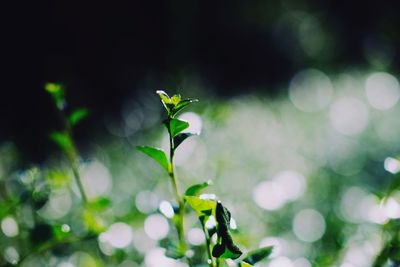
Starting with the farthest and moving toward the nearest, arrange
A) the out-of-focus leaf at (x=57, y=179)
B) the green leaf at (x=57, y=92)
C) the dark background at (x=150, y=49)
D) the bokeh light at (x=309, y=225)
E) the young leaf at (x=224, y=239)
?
the dark background at (x=150, y=49), the bokeh light at (x=309, y=225), the out-of-focus leaf at (x=57, y=179), the green leaf at (x=57, y=92), the young leaf at (x=224, y=239)

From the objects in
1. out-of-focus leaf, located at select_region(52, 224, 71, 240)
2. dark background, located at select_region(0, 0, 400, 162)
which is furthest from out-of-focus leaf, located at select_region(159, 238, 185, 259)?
dark background, located at select_region(0, 0, 400, 162)

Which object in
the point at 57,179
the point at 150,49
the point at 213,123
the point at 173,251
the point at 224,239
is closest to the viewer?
the point at 224,239

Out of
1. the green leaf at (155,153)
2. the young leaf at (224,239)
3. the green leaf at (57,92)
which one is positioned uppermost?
the green leaf at (57,92)

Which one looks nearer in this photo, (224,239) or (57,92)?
(224,239)

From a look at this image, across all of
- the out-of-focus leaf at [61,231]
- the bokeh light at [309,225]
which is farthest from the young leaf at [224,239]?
the bokeh light at [309,225]

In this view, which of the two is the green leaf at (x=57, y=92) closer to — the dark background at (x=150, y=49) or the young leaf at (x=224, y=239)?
the young leaf at (x=224, y=239)

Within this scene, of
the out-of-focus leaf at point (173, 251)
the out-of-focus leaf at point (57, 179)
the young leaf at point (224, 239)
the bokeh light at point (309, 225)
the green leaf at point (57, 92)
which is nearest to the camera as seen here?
the young leaf at point (224, 239)

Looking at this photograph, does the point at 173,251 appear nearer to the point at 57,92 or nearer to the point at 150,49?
the point at 57,92

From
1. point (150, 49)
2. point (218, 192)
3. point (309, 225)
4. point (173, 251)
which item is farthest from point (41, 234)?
point (150, 49)
